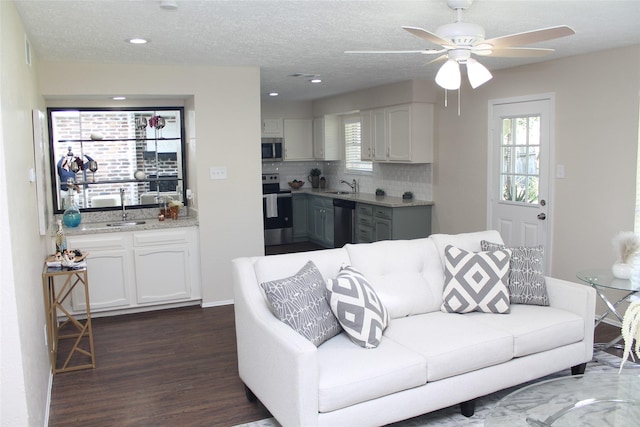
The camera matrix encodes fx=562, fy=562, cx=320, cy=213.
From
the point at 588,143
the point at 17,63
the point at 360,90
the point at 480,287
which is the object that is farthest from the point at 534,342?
the point at 360,90

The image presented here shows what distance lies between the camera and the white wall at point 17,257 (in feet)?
7.66

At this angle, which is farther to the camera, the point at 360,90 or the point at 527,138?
the point at 360,90

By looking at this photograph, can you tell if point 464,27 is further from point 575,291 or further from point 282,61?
point 282,61

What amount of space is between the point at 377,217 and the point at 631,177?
3187 millimetres

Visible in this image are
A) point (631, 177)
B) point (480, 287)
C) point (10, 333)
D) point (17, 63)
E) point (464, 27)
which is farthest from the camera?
point (631, 177)

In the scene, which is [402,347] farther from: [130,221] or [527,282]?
[130,221]

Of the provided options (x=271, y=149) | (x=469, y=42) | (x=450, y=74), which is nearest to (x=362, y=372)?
(x=450, y=74)

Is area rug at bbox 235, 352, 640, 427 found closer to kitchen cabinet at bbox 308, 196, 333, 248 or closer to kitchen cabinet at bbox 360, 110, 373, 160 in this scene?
kitchen cabinet at bbox 360, 110, 373, 160

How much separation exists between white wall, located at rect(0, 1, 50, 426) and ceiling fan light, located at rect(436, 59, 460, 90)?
7.18ft

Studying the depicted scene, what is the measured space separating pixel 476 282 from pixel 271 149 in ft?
19.2

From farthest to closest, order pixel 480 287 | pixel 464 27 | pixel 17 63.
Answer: pixel 480 287, pixel 17 63, pixel 464 27

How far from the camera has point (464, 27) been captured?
9.39ft

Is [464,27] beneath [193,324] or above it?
above

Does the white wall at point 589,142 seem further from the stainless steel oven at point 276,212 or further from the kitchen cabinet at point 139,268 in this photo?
the stainless steel oven at point 276,212
